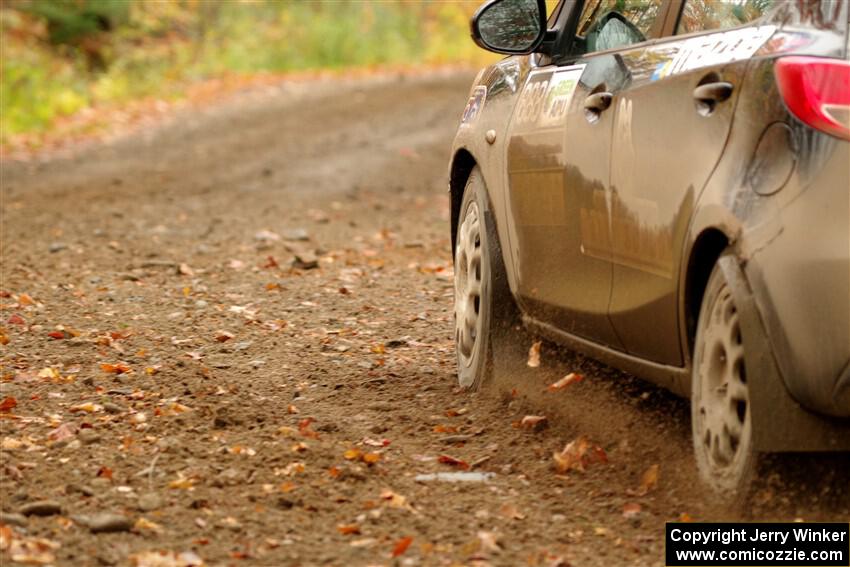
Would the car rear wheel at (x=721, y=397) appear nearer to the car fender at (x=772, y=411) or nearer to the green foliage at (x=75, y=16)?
the car fender at (x=772, y=411)

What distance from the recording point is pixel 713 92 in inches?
164

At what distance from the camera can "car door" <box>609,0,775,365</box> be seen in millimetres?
4180

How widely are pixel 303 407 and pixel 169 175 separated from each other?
1075 centimetres

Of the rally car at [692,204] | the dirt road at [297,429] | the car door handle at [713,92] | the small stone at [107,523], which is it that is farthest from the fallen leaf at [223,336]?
the car door handle at [713,92]

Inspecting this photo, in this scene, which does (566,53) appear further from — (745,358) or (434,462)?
(745,358)

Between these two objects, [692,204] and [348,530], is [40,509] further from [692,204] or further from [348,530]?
[692,204]

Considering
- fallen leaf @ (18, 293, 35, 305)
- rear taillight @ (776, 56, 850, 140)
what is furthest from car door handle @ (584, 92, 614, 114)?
fallen leaf @ (18, 293, 35, 305)

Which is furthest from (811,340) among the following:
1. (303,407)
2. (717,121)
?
(303,407)

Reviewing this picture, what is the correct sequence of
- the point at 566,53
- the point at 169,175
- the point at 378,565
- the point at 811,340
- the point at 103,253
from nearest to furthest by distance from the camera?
the point at 811,340, the point at 378,565, the point at 566,53, the point at 103,253, the point at 169,175

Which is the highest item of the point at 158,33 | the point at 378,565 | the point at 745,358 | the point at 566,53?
the point at 566,53

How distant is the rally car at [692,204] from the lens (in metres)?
3.76

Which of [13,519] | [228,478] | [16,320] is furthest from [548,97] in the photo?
[16,320]

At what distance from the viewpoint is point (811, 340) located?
376 centimetres

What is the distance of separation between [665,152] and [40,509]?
2.08 m
